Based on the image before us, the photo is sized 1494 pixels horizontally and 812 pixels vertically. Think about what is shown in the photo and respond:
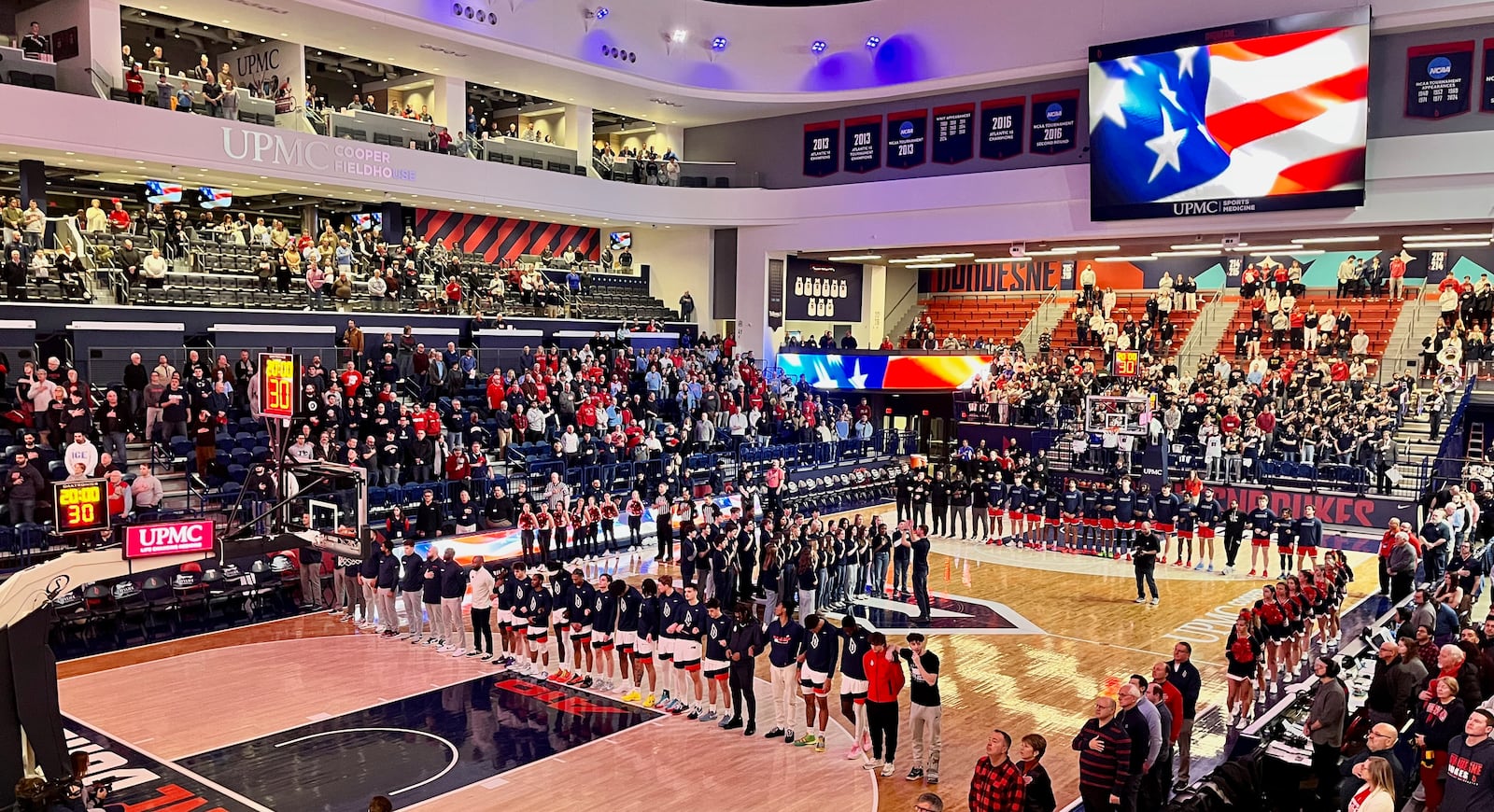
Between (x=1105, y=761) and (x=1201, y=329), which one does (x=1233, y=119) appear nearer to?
(x=1201, y=329)

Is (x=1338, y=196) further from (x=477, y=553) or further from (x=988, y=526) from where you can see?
(x=477, y=553)

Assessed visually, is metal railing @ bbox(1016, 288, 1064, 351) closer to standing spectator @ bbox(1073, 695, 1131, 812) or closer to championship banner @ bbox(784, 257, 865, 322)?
championship banner @ bbox(784, 257, 865, 322)

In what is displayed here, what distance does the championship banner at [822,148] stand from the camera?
36.4 m

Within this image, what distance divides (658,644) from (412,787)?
11.6ft

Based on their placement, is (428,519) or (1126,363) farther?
(1126,363)

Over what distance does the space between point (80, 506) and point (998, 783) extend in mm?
8671

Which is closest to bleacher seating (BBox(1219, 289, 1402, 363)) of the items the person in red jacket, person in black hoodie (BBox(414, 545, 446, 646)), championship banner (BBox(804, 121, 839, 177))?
championship banner (BBox(804, 121, 839, 177))

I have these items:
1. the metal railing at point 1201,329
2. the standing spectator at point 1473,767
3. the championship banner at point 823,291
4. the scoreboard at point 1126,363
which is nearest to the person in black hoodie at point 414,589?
the standing spectator at point 1473,767

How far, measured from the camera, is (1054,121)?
31.9m

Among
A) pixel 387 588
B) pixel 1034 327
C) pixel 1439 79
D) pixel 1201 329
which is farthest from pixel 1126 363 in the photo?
pixel 387 588

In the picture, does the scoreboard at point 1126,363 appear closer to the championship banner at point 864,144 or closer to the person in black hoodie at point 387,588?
the championship banner at point 864,144

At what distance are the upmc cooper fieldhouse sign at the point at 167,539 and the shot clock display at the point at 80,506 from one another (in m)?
0.80

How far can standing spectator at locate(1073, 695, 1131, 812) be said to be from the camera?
8703mm

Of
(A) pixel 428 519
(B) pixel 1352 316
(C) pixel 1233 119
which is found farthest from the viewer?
(B) pixel 1352 316
